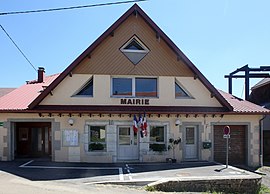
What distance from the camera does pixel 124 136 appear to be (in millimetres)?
16719

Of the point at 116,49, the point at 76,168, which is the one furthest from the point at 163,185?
the point at 116,49

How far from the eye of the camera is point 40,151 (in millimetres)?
18562

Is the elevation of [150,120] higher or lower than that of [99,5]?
lower

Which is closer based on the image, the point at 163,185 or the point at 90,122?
the point at 163,185

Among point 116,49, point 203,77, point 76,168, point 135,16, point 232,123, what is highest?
point 135,16

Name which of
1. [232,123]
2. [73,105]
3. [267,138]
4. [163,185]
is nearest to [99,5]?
[73,105]

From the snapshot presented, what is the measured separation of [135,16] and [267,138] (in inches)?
510

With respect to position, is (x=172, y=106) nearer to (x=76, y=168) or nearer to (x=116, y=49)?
(x=116, y=49)

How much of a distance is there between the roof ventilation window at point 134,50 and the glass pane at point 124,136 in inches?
146

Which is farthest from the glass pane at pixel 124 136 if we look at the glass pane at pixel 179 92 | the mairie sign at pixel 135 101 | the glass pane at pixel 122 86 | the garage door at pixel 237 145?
the garage door at pixel 237 145

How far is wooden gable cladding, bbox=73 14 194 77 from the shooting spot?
1648 cm

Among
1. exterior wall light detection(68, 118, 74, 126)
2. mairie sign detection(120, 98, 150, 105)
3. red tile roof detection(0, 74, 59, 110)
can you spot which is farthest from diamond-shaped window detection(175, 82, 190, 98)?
red tile roof detection(0, 74, 59, 110)

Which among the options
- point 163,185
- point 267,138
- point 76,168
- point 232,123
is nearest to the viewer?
point 163,185

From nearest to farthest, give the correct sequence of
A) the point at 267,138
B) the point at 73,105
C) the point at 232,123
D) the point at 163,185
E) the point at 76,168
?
the point at 163,185 → the point at 76,168 → the point at 73,105 → the point at 232,123 → the point at 267,138
